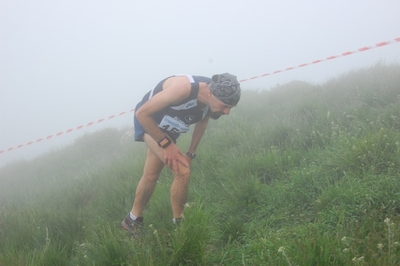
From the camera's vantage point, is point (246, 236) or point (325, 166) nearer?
point (246, 236)

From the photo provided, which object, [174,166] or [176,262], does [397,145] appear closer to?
[174,166]

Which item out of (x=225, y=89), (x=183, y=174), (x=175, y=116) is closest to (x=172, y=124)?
(x=175, y=116)

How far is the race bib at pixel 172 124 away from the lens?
3.78m

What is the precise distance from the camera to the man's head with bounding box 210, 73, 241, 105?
3537 mm

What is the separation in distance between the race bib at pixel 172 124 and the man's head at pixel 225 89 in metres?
0.50

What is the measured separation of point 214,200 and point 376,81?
3986 mm

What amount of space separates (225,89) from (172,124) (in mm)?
671

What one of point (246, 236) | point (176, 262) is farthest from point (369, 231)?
point (176, 262)

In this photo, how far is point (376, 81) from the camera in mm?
6414

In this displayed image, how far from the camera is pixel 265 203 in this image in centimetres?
377

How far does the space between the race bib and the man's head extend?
50 centimetres

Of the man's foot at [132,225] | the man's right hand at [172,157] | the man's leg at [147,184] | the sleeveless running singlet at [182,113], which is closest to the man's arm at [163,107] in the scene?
the man's right hand at [172,157]

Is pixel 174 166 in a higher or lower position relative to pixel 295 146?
higher

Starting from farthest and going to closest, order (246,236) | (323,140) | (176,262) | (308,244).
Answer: (323,140) → (246,236) → (176,262) → (308,244)
